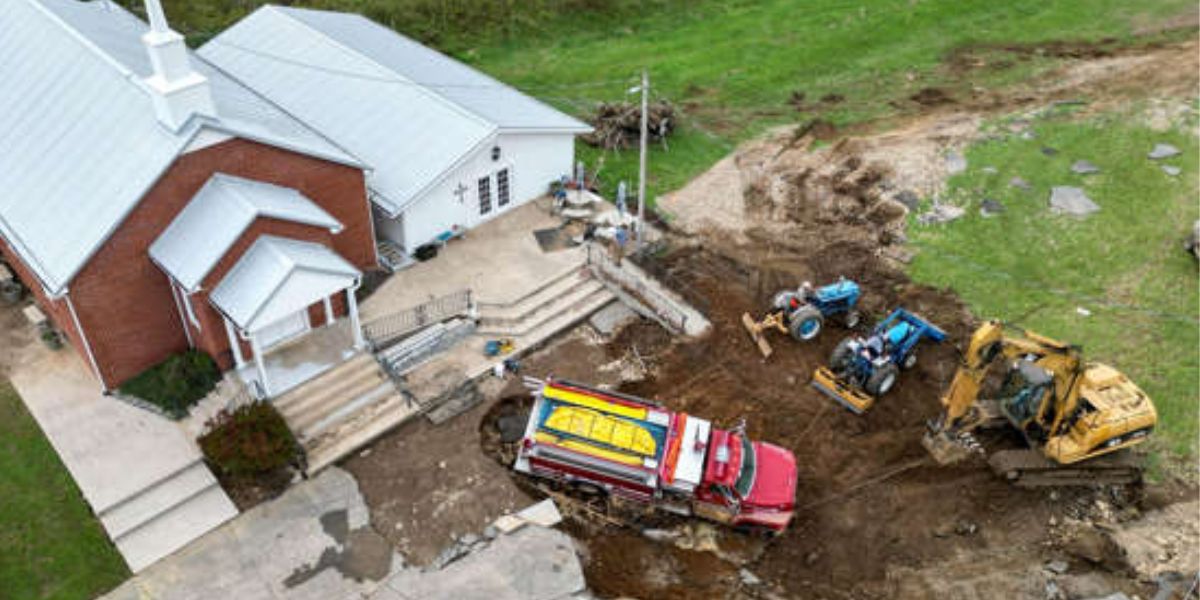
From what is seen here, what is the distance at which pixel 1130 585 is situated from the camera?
1786cm

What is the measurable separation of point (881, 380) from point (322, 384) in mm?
14210

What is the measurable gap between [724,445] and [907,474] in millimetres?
4761

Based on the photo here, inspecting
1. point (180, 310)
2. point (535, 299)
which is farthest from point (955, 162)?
point (180, 310)

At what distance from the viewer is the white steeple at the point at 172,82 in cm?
1897

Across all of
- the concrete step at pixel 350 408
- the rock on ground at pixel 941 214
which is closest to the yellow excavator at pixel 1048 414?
the rock on ground at pixel 941 214

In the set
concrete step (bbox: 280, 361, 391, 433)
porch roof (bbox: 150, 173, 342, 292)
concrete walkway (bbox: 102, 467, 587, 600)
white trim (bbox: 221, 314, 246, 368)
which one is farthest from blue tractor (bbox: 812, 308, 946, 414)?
white trim (bbox: 221, 314, 246, 368)

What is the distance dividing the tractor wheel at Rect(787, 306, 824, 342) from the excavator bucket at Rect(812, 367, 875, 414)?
4.28 ft

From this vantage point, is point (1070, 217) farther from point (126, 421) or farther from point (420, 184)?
point (126, 421)

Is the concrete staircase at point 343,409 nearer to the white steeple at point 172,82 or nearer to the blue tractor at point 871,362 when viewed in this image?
the white steeple at point 172,82

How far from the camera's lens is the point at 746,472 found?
18828mm

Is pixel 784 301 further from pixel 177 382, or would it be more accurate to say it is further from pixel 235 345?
pixel 177 382

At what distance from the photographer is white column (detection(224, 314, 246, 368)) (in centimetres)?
2064

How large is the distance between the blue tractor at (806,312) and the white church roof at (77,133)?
1219cm

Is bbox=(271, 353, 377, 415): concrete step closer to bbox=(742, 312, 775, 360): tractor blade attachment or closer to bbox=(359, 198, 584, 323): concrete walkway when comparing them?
bbox=(359, 198, 584, 323): concrete walkway
